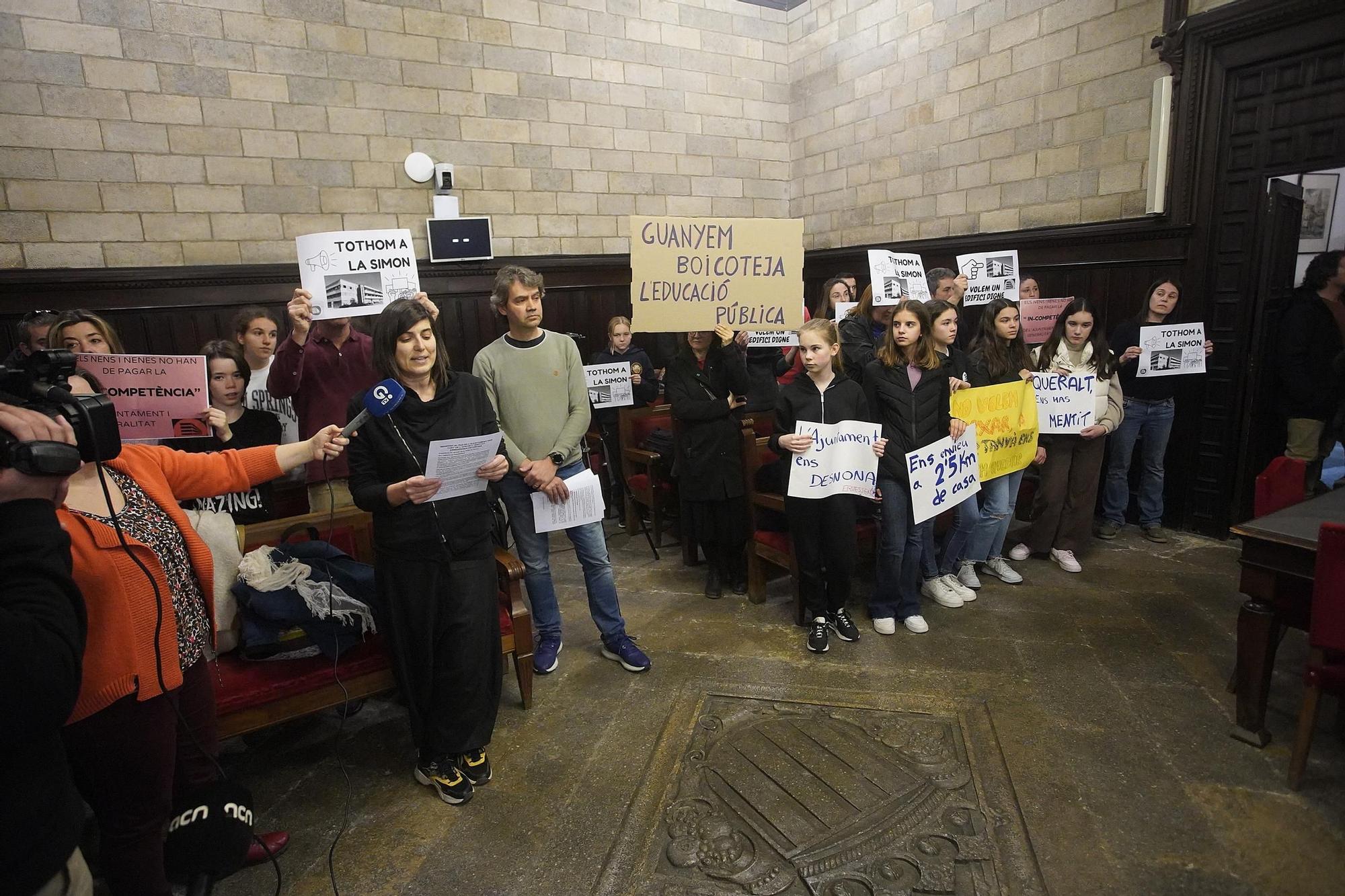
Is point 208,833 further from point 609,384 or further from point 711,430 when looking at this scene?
point 609,384

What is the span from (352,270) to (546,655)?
192 cm

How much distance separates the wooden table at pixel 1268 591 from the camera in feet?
7.76

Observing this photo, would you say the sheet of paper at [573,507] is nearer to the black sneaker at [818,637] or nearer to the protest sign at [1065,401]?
the black sneaker at [818,637]

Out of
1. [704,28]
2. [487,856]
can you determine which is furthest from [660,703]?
[704,28]

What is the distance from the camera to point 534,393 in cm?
294

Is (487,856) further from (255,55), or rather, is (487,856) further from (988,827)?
(255,55)

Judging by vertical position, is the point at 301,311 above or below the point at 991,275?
below

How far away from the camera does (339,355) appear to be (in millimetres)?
3258

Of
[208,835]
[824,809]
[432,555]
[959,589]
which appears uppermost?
[432,555]

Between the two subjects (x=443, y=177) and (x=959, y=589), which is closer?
(x=959, y=589)

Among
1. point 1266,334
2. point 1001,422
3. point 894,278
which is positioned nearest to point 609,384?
point 894,278

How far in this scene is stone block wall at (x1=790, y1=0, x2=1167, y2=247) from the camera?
488 centimetres

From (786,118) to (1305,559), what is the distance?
6.29 meters

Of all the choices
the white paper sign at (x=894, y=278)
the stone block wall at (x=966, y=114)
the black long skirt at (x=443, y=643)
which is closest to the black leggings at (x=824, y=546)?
the black long skirt at (x=443, y=643)
